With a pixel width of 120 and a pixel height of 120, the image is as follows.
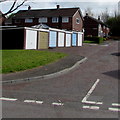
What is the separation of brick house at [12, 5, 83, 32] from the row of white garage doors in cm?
1078

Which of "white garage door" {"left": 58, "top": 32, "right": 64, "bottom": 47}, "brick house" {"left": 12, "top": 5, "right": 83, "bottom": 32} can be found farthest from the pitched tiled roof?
"white garage door" {"left": 58, "top": 32, "right": 64, "bottom": 47}

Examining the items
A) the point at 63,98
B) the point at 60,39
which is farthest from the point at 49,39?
the point at 63,98

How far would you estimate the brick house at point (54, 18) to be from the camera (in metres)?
51.3

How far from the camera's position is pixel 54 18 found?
174 ft

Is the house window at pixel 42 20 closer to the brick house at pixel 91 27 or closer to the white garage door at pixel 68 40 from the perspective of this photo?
the white garage door at pixel 68 40

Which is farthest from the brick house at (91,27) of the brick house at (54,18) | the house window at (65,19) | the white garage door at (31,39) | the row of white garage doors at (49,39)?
the white garage door at (31,39)

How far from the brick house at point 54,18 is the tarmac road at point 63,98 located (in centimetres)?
3994

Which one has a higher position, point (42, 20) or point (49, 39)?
point (42, 20)

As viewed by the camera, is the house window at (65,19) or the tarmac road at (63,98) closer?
the tarmac road at (63,98)

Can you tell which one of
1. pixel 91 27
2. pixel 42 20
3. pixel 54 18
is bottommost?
pixel 91 27

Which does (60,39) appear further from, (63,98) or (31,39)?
(63,98)

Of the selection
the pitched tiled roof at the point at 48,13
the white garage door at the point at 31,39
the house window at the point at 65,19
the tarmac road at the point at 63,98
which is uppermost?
the pitched tiled roof at the point at 48,13

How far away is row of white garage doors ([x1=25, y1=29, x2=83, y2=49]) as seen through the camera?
2828 cm

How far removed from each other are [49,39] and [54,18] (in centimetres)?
2145
